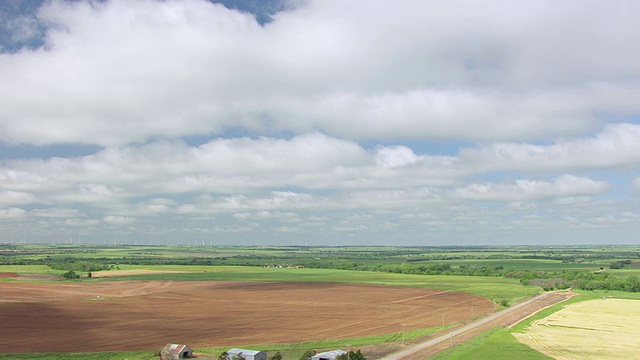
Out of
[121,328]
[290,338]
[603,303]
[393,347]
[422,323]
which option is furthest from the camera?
[603,303]

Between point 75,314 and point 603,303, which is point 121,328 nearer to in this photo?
point 75,314

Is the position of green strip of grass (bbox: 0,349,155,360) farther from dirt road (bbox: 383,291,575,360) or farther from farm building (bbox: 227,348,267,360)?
dirt road (bbox: 383,291,575,360)

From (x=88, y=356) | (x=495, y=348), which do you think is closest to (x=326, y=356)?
(x=495, y=348)

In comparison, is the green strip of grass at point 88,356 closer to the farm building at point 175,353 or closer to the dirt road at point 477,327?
the farm building at point 175,353

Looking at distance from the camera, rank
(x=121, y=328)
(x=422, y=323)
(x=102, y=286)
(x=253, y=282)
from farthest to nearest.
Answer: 1. (x=253, y=282)
2. (x=102, y=286)
3. (x=422, y=323)
4. (x=121, y=328)

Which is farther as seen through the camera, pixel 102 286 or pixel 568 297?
pixel 102 286

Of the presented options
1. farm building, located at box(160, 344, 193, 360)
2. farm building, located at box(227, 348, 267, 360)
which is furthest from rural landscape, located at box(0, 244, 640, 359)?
farm building, located at box(227, 348, 267, 360)

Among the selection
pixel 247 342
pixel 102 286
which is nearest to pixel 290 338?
pixel 247 342

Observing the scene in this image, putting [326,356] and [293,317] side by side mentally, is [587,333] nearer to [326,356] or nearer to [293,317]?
[326,356]
